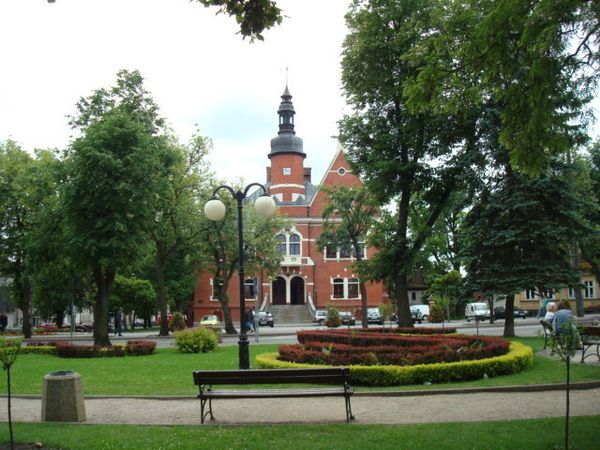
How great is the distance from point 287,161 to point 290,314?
1675 centimetres

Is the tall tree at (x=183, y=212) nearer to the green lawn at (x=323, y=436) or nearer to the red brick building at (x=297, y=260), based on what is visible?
the red brick building at (x=297, y=260)

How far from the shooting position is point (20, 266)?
32438 millimetres

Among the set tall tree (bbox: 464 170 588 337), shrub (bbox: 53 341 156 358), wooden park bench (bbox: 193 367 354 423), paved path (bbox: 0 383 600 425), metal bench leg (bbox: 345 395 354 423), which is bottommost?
shrub (bbox: 53 341 156 358)

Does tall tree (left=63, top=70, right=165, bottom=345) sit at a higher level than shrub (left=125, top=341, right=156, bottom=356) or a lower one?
higher

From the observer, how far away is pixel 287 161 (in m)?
58.3

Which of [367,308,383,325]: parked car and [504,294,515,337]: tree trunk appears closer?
[504,294,515,337]: tree trunk

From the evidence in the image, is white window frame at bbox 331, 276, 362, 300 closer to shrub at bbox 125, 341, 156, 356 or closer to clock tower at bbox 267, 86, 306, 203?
clock tower at bbox 267, 86, 306, 203

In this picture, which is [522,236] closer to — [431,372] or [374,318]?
[431,372]

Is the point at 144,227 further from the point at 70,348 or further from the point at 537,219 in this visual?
the point at 537,219

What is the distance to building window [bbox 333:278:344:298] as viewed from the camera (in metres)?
55.9

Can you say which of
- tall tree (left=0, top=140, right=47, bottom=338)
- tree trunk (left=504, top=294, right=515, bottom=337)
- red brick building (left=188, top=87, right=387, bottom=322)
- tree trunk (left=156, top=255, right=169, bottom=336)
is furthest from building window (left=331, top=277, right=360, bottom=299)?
tree trunk (left=504, top=294, right=515, bottom=337)

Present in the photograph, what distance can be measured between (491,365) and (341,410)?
174 inches

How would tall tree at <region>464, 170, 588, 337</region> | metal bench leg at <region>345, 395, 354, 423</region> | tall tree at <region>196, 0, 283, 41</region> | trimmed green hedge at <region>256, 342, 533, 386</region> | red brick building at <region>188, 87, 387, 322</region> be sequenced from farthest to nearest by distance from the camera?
1. red brick building at <region>188, 87, 387, 322</region>
2. tall tree at <region>464, 170, 588, 337</region>
3. trimmed green hedge at <region>256, 342, 533, 386</region>
4. metal bench leg at <region>345, 395, 354, 423</region>
5. tall tree at <region>196, 0, 283, 41</region>

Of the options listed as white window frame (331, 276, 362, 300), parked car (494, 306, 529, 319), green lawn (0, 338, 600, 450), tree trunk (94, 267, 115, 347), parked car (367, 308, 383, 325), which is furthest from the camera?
white window frame (331, 276, 362, 300)
